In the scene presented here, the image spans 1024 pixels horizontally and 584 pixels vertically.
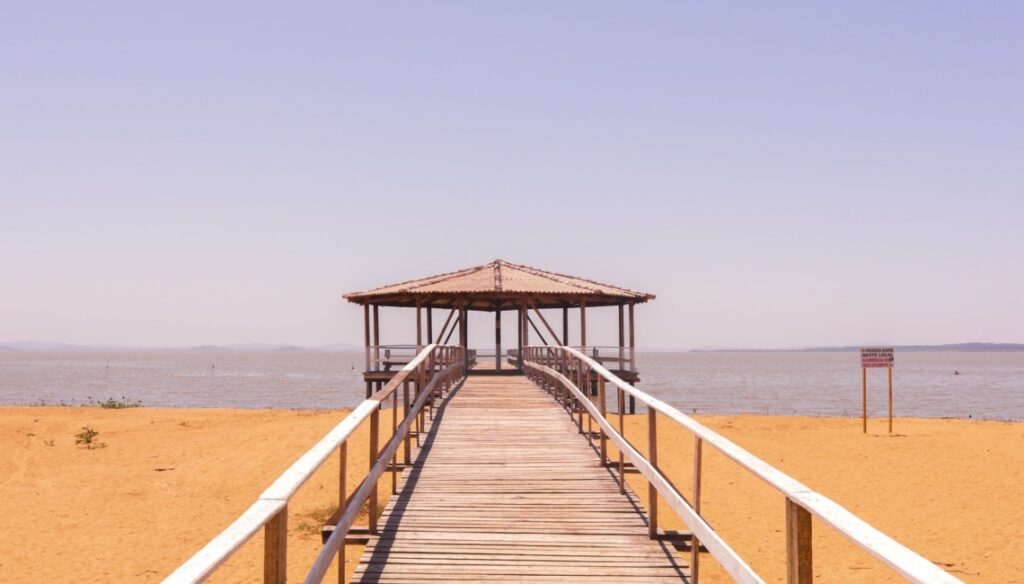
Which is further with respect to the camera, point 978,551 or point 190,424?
point 190,424

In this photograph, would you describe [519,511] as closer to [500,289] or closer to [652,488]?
[652,488]

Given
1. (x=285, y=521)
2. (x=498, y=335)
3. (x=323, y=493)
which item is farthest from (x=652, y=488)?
(x=498, y=335)

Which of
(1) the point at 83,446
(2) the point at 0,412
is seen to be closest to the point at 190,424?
(1) the point at 83,446

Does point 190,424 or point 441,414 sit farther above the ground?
point 441,414

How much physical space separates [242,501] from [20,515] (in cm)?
342

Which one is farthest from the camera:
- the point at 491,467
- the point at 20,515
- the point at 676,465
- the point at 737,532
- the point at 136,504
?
the point at 676,465

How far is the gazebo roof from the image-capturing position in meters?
22.1

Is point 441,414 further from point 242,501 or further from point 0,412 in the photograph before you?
point 0,412

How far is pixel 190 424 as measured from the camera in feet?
84.6

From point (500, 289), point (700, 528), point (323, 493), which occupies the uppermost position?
point (500, 289)

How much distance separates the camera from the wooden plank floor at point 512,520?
5.07m

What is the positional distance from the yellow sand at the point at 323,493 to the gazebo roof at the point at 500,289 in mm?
3969

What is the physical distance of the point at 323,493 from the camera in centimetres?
1413

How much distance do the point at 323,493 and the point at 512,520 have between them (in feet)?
28.8
